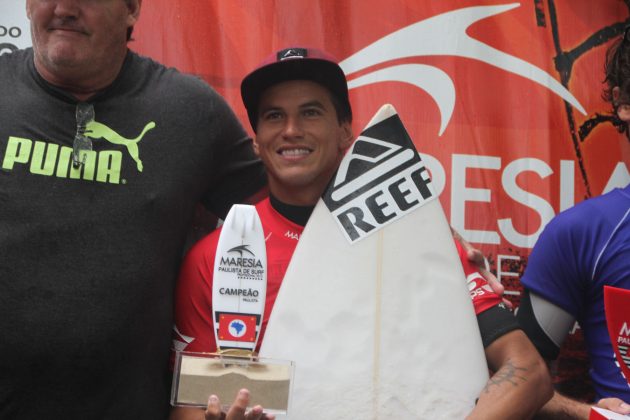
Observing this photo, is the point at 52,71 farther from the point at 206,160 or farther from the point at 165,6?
the point at 165,6

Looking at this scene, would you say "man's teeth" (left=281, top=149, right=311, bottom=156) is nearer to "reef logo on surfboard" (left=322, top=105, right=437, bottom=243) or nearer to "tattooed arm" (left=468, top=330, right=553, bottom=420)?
"reef logo on surfboard" (left=322, top=105, right=437, bottom=243)

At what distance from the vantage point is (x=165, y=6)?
2.50 m

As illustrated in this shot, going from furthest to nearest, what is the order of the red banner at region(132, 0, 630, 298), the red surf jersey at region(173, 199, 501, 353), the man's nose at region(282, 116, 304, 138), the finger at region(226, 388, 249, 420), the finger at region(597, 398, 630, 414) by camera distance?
the red banner at region(132, 0, 630, 298) → the man's nose at region(282, 116, 304, 138) → the red surf jersey at region(173, 199, 501, 353) → the finger at region(597, 398, 630, 414) → the finger at region(226, 388, 249, 420)

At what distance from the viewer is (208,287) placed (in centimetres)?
200

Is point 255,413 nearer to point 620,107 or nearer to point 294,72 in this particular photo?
point 294,72

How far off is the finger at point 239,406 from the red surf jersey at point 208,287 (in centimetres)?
39

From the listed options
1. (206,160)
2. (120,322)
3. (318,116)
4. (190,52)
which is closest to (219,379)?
(120,322)

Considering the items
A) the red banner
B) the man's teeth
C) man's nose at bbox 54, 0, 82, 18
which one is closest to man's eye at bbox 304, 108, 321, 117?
the man's teeth

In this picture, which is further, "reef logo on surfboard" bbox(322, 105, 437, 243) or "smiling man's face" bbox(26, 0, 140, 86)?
"reef logo on surfboard" bbox(322, 105, 437, 243)

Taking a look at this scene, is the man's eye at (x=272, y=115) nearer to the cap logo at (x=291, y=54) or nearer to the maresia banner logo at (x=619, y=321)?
the cap logo at (x=291, y=54)

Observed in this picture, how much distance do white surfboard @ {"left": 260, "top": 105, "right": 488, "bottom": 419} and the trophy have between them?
134 mm

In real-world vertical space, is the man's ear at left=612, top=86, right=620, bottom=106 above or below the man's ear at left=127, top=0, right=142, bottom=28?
below

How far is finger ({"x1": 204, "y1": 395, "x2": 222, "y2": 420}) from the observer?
156cm

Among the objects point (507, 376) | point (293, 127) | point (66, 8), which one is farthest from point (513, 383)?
point (66, 8)
